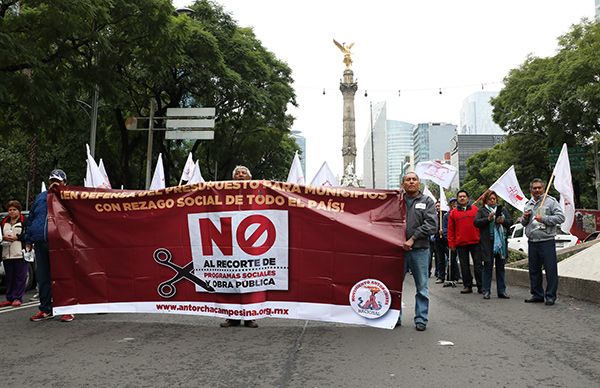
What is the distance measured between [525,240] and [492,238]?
43.9ft

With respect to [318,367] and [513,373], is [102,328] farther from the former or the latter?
[513,373]

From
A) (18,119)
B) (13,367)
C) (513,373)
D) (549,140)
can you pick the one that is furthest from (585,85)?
(13,367)

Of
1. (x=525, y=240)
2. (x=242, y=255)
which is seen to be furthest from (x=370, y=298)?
(x=525, y=240)

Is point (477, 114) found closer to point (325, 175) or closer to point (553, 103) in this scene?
point (553, 103)

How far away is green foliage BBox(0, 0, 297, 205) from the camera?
12742 mm

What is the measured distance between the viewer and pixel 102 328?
6246 millimetres

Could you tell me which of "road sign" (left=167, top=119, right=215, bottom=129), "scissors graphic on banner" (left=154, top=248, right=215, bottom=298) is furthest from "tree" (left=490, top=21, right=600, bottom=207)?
"scissors graphic on banner" (left=154, top=248, right=215, bottom=298)

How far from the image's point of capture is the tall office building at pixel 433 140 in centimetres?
13700

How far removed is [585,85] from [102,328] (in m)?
26.7

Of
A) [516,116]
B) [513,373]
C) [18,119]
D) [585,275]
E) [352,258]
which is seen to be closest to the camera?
[513,373]

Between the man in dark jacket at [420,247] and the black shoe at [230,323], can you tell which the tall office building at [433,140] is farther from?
the black shoe at [230,323]

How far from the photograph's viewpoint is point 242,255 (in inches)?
239

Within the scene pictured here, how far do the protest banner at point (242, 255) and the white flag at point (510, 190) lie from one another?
13.9 ft

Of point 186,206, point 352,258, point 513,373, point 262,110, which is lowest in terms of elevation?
point 513,373
